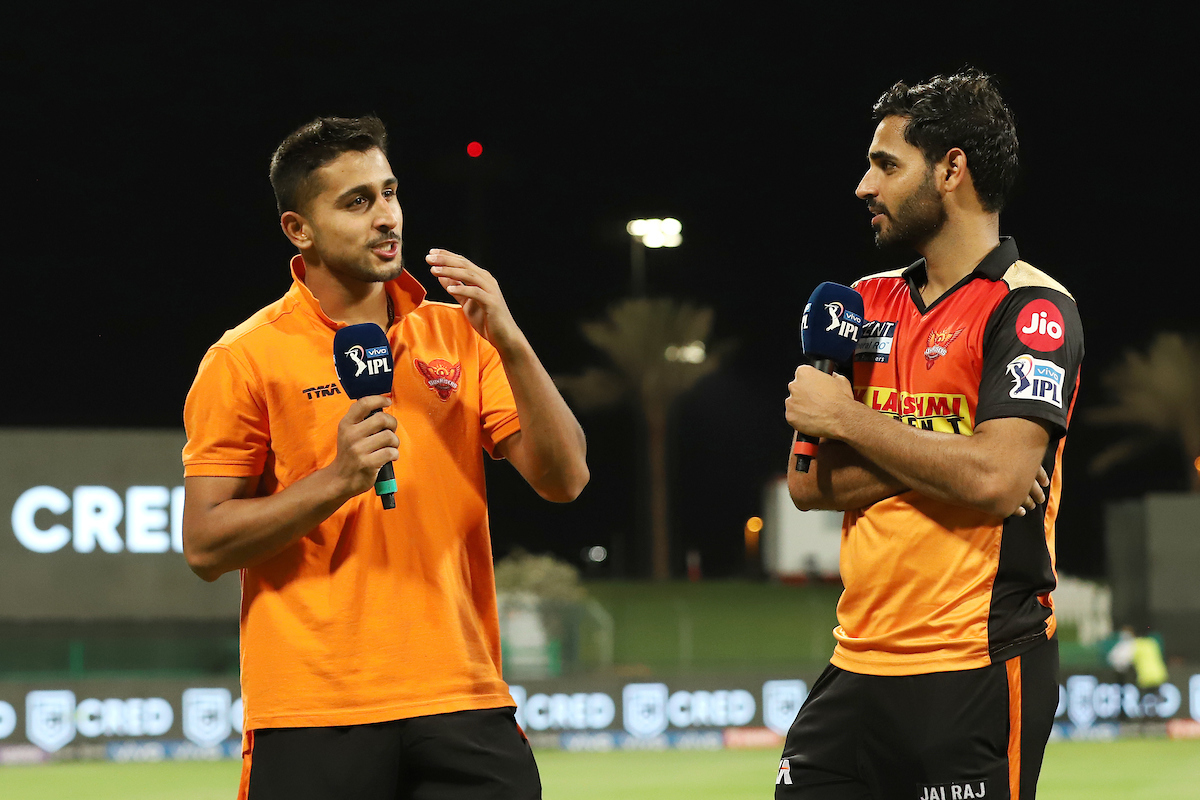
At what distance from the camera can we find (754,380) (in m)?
46.4

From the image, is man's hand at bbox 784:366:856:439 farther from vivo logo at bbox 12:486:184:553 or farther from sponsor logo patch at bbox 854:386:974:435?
vivo logo at bbox 12:486:184:553

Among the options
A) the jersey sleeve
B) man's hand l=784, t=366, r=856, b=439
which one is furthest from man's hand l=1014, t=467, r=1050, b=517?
man's hand l=784, t=366, r=856, b=439

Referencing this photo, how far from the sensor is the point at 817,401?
2.97 m

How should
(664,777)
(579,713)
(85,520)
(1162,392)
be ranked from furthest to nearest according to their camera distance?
(1162,392) → (579,713) → (85,520) → (664,777)

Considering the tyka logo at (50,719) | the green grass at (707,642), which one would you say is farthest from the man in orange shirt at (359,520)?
the tyka logo at (50,719)

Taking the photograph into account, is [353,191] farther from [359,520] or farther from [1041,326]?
[1041,326]

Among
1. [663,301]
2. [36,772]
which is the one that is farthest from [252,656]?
[663,301]

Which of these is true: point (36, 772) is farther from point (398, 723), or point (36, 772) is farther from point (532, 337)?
point (532, 337)

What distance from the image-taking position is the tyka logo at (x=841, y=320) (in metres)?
3.03

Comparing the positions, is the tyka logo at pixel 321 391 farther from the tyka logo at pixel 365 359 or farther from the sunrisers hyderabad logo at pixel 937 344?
the sunrisers hyderabad logo at pixel 937 344

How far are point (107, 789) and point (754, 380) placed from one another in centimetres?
3790

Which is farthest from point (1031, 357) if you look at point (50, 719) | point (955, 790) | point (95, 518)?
point (50, 719)

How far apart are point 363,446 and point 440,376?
37 cm

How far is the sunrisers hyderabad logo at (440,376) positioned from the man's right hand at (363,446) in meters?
0.27
